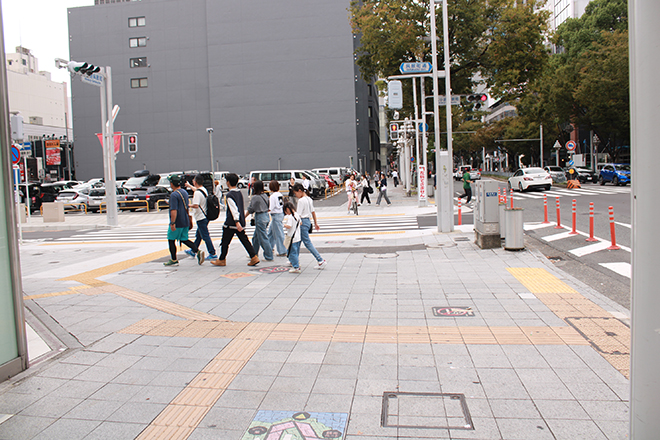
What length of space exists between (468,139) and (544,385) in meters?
89.1

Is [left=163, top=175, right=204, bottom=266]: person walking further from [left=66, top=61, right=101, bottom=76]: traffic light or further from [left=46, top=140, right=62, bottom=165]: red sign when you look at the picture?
[left=46, top=140, right=62, bottom=165]: red sign

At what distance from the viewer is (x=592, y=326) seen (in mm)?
5570

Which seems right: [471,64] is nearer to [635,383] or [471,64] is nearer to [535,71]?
[535,71]

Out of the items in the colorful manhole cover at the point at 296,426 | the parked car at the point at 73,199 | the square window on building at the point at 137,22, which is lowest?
the colorful manhole cover at the point at 296,426

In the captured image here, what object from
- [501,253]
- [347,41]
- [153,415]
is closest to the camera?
[153,415]

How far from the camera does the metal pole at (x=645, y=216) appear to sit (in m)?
2.50

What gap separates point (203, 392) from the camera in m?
4.08

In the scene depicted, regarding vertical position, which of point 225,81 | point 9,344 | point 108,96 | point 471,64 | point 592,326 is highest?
point 225,81

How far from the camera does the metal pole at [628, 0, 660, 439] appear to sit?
8.19 ft

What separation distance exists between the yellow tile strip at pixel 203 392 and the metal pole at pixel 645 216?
8.89ft

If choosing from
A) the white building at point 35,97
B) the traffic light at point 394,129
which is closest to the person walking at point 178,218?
the traffic light at point 394,129

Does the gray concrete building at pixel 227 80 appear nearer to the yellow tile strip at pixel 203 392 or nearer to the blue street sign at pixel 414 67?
the blue street sign at pixel 414 67

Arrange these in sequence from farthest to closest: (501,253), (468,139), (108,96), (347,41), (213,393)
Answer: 1. (468,139)
2. (347,41)
3. (108,96)
4. (501,253)
5. (213,393)

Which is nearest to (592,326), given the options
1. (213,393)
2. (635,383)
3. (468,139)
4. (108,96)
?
(635,383)
